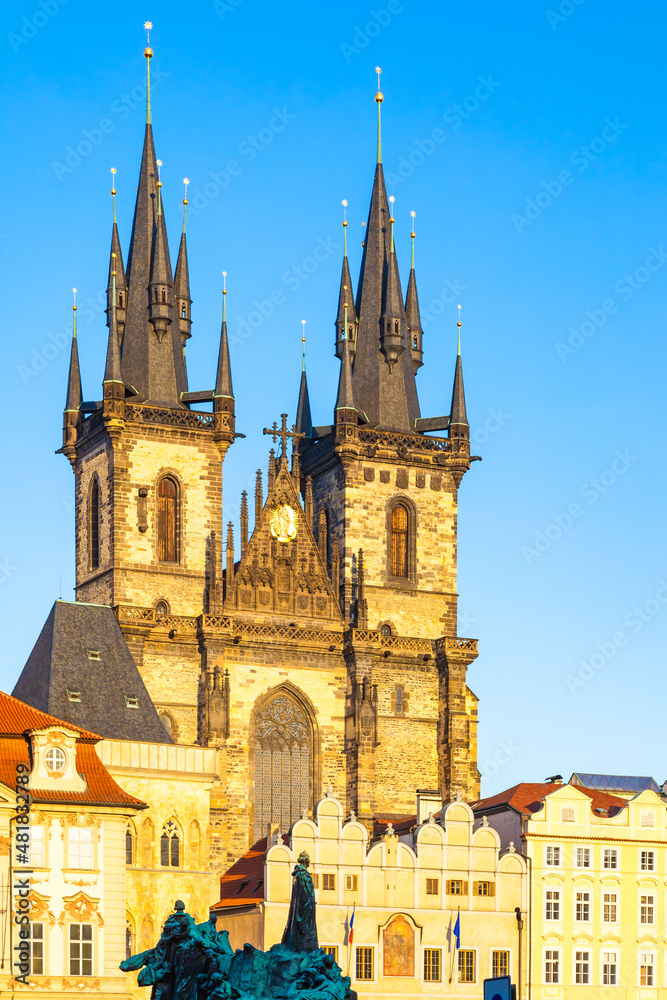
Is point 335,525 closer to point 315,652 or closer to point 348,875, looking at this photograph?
point 315,652

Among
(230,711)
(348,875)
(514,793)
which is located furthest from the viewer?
(230,711)

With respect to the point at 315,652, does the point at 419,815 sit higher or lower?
lower

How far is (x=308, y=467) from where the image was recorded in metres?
82.2

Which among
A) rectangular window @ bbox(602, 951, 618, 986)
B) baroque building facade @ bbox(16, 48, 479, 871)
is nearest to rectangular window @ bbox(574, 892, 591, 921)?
rectangular window @ bbox(602, 951, 618, 986)

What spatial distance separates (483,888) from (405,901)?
2529 mm

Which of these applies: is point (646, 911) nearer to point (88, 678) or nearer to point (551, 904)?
point (551, 904)

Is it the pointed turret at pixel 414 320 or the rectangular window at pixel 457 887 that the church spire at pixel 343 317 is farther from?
the rectangular window at pixel 457 887

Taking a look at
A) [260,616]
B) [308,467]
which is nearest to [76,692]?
[260,616]

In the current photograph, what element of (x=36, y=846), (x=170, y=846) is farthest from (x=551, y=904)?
(x=36, y=846)

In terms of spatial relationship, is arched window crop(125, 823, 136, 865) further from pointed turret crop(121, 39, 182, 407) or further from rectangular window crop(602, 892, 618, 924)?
pointed turret crop(121, 39, 182, 407)

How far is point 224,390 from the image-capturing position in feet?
257

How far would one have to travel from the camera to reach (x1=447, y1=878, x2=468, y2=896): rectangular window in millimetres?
62438

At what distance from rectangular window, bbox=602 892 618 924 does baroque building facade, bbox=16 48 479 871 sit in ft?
38.2

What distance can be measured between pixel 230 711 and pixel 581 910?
1653 cm
